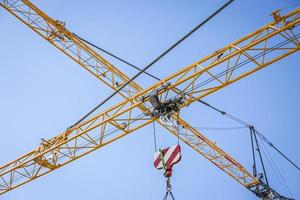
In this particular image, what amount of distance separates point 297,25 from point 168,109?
5.48 meters

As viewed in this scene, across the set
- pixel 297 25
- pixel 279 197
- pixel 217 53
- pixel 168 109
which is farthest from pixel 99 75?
pixel 279 197

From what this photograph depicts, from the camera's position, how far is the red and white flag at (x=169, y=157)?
10.9 meters

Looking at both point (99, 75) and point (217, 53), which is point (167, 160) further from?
point (99, 75)

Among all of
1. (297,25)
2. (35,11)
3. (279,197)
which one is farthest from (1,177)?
(279,197)

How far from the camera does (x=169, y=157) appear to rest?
11.0m

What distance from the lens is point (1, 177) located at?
19.5 m

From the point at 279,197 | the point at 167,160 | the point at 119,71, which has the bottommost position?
the point at 167,160

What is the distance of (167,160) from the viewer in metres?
11.0

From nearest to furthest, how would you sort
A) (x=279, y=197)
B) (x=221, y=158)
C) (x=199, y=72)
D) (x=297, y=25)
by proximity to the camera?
(x=297, y=25), (x=199, y=72), (x=221, y=158), (x=279, y=197)

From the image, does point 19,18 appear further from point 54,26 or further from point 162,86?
point 162,86

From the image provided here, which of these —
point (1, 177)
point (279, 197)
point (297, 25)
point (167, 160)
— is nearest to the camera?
point (167, 160)

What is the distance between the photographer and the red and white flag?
35.7 feet

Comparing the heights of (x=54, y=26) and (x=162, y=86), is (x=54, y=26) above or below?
above

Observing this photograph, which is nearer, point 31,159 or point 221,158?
point 31,159
